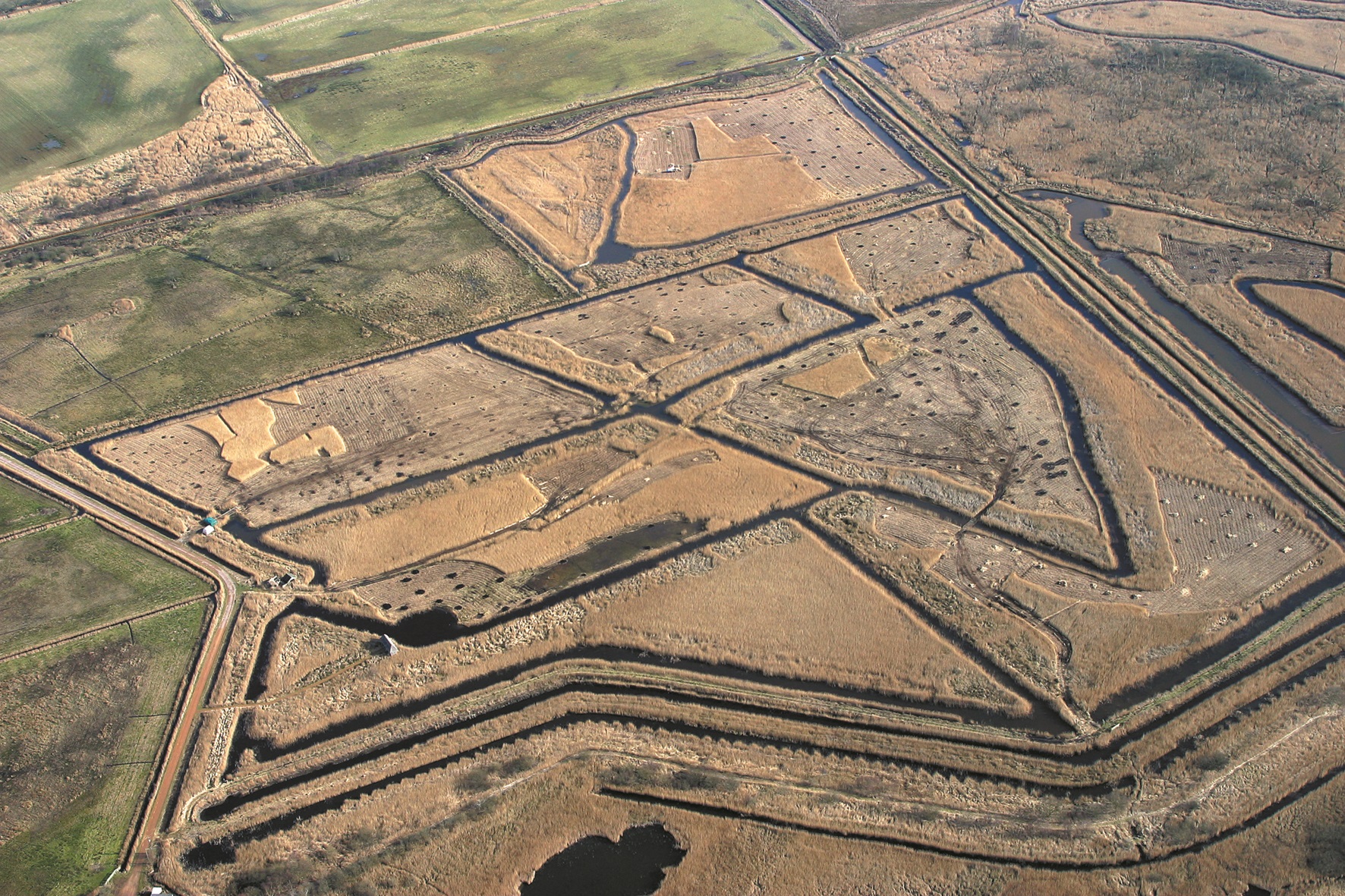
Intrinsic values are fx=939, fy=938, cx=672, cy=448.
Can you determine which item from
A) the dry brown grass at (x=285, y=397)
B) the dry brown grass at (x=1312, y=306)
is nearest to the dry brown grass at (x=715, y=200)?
the dry brown grass at (x=285, y=397)

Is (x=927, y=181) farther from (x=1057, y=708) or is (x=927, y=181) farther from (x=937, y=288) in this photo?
(x=1057, y=708)

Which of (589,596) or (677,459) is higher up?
(677,459)

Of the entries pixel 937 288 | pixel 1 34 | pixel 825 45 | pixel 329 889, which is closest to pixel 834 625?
pixel 329 889

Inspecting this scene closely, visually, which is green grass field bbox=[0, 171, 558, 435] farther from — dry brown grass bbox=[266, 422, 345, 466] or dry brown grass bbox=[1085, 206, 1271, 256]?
dry brown grass bbox=[1085, 206, 1271, 256]

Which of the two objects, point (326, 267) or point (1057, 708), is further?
point (326, 267)

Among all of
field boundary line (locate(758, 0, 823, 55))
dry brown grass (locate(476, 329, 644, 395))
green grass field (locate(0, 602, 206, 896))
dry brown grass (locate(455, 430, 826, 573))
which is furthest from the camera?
field boundary line (locate(758, 0, 823, 55))

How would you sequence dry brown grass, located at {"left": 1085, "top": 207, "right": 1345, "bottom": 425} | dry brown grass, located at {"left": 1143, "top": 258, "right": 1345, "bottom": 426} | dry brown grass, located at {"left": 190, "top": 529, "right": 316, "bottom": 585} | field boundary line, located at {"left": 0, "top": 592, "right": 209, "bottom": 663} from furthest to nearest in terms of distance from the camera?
1. dry brown grass, located at {"left": 1085, "top": 207, "right": 1345, "bottom": 425}
2. dry brown grass, located at {"left": 1143, "top": 258, "right": 1345, "bottom": 426}
3. dry brown grass, located at {"left": 190, "top": 529, "right": 316, "bottom": 585}
4. field boundary line, located at {"left": 0, "top": 592, "right": 209, "bottom": 663}

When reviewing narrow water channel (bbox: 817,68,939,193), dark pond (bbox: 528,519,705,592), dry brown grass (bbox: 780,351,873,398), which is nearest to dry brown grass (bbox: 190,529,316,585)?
dark pond (bbox: 528,519,705,592)
